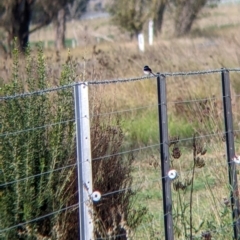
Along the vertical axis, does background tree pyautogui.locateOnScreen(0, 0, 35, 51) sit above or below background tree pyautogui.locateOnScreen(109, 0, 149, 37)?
below

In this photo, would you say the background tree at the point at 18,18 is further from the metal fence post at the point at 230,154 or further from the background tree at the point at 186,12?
the metal fence post at the point at 230,154

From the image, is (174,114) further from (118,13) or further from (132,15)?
(118,13)

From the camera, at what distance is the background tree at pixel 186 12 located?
91.0ft

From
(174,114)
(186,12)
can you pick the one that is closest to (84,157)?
(174,114)

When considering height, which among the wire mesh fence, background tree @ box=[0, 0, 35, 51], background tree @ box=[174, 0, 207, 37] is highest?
background tree @ box=[174, 0, 207, 37]

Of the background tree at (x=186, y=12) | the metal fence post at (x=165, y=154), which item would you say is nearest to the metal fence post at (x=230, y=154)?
the metal fence post at (x=165, y=154)

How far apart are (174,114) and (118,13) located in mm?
20646

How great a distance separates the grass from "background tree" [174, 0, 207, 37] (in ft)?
35.6

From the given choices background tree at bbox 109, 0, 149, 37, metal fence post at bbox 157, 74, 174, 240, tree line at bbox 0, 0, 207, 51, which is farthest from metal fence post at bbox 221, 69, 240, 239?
background tree at bbox 109, 0, 149, 37

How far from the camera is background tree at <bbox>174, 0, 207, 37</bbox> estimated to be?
27734 mm

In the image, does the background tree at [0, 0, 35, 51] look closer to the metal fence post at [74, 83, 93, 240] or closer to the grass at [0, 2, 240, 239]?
the grass at [0, 2, 240, 239]

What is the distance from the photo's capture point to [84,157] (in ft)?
15.3

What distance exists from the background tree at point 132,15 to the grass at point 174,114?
14369 mm

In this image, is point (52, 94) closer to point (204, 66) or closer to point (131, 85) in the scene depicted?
point (131, 85)
